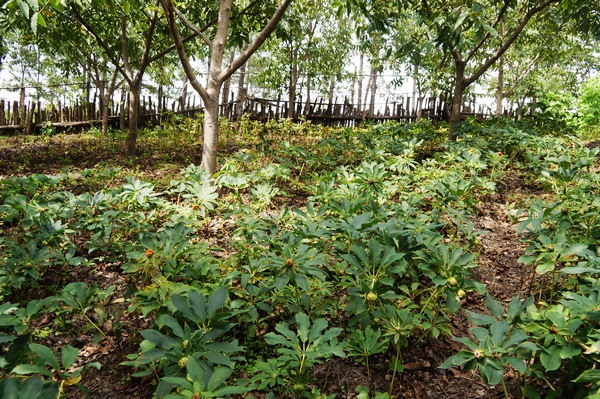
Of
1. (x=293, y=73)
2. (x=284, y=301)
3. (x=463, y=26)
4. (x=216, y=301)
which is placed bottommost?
(x=284, y=301)

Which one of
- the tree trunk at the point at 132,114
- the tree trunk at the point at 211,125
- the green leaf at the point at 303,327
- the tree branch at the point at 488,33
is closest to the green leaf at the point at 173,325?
the green leaf at the point at 303,327

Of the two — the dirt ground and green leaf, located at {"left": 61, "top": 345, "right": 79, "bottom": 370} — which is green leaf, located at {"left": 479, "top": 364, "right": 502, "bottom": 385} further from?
green leaf, located at {"left": 61, "top": 345, "right": 79, "bottom": 370}

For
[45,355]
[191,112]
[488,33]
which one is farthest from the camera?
[191,112]

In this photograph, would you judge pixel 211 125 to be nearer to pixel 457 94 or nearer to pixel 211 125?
pixel 211 125

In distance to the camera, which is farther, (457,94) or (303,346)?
(457,94)

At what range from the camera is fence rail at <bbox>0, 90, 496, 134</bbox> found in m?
9.84

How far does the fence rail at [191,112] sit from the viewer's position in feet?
32.3

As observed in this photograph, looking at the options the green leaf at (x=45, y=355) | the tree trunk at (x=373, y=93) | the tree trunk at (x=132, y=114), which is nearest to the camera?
the green leaf at (x=45, y=355)

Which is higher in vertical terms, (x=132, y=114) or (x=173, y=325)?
(x=132, y=114)

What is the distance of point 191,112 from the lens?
1234cm

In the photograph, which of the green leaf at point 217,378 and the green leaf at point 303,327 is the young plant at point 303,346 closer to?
the green leaf at point 303,327

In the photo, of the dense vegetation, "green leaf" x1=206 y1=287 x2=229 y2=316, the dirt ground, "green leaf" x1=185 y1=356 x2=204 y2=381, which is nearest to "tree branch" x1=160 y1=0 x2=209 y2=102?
the dense vegetation

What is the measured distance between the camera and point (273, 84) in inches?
527

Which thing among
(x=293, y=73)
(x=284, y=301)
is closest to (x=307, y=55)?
(x=293, y=73)
